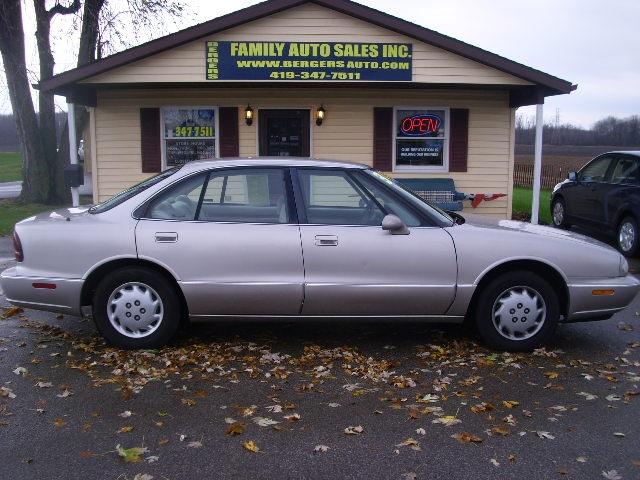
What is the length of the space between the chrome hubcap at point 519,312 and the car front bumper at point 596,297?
0.26 metres

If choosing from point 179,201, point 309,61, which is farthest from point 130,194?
point 309,61

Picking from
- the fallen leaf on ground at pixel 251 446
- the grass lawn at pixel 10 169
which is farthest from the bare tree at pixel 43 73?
the grass lawn at pixel 10 169

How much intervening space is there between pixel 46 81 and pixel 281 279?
827cm

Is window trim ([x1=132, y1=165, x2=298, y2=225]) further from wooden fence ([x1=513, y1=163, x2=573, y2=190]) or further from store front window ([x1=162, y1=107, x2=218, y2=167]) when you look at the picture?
wooden fence ([x1=513, y1=163, x2=573, y2=190])

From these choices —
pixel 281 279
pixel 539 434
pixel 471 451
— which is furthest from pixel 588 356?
pixel 281 279

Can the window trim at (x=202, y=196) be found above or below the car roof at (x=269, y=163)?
below

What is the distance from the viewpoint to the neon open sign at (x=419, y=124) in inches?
520

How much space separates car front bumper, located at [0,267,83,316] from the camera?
5.46m

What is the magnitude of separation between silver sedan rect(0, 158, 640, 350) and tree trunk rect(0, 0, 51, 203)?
1309cm

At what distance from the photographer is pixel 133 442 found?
13.0 ft

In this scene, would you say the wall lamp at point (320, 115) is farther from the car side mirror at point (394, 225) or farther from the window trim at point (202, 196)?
the car side mirror at point (394, 225)

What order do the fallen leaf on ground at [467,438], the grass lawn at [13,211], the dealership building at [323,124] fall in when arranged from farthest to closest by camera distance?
the grass lawn at [13,211]
the dealership building at [323,124]
the fallen leaf on ground at [467,438]

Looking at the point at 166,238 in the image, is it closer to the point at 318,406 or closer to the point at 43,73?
the point at 318,406

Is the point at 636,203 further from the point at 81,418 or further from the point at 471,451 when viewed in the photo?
the point at 81,418
